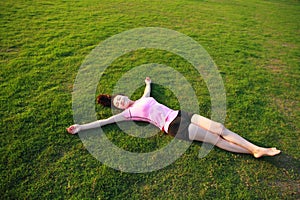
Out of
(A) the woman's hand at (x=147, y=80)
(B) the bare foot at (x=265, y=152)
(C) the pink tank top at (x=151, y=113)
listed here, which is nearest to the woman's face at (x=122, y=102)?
(C) the pink tank top at (x=151, y=113)

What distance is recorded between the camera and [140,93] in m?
5.58

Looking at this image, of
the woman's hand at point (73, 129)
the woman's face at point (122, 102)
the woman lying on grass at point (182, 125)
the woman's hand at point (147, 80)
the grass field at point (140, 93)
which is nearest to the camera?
the grass field at point (140, 93)

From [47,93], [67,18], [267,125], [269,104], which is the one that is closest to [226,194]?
[267,125]

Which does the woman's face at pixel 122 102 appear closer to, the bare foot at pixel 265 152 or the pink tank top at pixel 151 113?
the pink tank top at pixel 151 113

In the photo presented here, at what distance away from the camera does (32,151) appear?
13.2ft

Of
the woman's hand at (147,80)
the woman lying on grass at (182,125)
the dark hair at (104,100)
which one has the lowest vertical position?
the woman lying on grass at (182,125)

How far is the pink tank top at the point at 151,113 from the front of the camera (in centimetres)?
442

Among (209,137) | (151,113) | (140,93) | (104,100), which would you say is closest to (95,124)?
(104,100)

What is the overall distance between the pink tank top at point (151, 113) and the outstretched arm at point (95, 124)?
0.14m

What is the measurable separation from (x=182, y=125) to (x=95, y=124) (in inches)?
64.6

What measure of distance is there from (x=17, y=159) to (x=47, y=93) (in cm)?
179

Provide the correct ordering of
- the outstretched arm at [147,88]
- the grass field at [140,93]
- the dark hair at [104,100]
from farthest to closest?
the outstretched arm at [147,88]
the dark hair at [104,100]
the grass field at [140,93]

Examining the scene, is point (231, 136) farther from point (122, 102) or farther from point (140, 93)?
point (140, 93)

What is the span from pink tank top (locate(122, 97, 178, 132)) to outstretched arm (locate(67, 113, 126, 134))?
0.14 metres
